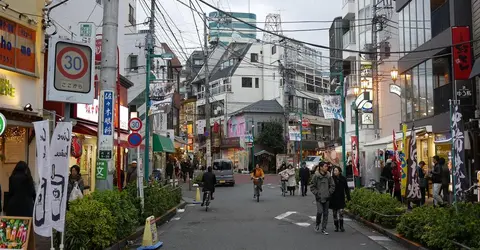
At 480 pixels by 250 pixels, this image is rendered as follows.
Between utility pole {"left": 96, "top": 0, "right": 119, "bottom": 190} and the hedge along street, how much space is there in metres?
7.16

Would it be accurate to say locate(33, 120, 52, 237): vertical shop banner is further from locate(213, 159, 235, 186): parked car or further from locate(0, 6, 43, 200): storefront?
locate(213, 159, 235, 186): parked car

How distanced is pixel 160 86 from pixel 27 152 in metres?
9.23

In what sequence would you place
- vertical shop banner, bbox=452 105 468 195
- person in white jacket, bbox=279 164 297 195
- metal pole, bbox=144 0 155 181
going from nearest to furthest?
vertical shop banner, bbox=452 105 468 195
metal pole, bbox=144 0 155 181
person in white jacket, bbox=279 164 297 195

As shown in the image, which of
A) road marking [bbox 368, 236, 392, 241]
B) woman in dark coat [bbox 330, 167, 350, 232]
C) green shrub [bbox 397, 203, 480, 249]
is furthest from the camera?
woman in dark coat [bbox 330, 167, 350, 232]

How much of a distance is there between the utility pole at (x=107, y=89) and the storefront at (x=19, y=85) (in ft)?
10.1

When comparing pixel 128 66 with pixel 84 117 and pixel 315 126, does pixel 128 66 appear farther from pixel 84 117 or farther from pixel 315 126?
pixel 315 126

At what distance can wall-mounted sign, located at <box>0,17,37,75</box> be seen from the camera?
557 inches

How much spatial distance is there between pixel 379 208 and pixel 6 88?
1111 centimetres

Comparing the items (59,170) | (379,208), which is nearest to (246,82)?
(379,208)

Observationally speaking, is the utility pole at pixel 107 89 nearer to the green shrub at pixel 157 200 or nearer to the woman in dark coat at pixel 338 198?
the green shrub at pixel 157 200

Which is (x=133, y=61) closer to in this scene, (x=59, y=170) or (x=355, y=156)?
(x=355, y=156)

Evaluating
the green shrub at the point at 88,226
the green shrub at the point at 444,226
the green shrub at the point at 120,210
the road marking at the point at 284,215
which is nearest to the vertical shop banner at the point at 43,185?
the green shrub at the point at 88,226

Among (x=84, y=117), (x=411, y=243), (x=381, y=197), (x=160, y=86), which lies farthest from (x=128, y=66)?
(x=411, y=243)

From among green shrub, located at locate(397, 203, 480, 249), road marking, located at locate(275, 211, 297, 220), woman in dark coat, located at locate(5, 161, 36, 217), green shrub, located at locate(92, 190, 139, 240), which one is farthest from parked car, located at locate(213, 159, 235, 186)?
woman in dark coat, located at locate(5, 161, 36, 217)
